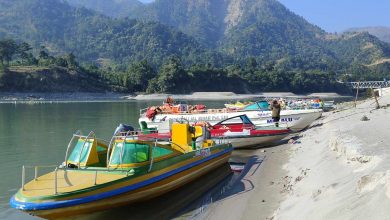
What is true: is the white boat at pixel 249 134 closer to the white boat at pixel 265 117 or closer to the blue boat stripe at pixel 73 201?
the white boat at pixel 265 117

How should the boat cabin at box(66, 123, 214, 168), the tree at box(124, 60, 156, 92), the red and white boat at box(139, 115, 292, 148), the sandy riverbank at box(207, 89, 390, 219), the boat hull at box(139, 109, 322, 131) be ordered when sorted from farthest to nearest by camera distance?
the tree at box(124, 60, 156, 92), the boat hull at box(139, 109, 322, 131), the red and white boat at box(139, 115, 292, 148), the boat cabin at box(66, 123, 214, 168), the sandy riverbank at box(207, 89, 390, 219)

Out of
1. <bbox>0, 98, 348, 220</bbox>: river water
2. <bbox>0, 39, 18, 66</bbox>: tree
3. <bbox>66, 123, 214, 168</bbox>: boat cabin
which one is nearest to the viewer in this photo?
<bbox>0, 98, 348, 220</bbox>: river water

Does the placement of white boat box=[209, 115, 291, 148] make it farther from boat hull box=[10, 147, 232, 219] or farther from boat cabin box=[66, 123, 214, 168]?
A: boat cabin box=[66, 123, 214, 168]

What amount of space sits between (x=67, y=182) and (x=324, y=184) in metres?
7.14

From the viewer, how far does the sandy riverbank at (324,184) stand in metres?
8.80

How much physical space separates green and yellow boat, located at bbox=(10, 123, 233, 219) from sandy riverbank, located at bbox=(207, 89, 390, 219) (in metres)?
2.04

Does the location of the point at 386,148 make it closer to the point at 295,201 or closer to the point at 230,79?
the point at 295,201

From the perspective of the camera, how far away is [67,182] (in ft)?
40.7

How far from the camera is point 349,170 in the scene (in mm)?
12234

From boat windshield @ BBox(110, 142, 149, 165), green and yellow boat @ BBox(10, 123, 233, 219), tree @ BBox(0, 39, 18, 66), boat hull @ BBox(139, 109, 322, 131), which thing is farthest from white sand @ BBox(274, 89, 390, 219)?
tree @ BBox(0, 39, 18, 66)

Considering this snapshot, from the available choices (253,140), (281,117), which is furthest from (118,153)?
(281,117)

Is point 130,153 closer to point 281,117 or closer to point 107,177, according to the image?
point 107,177

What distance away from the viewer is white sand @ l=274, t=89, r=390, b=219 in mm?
8555

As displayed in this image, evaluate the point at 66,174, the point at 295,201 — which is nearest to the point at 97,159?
the point at 66,174
